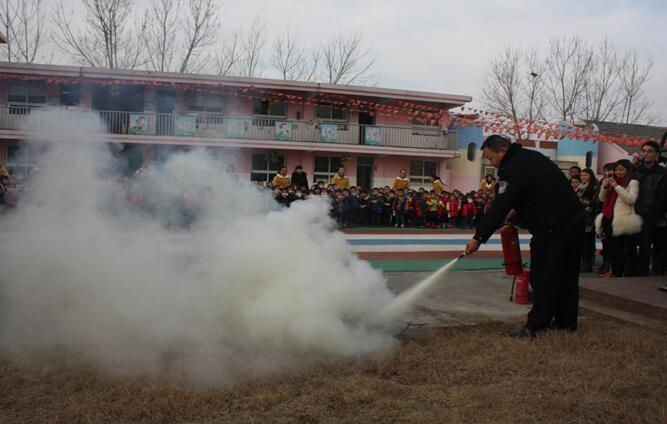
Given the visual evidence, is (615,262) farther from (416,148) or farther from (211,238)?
(416,148)

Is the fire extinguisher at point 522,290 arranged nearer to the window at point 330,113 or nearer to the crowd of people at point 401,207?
the crowd of people at point 401,207

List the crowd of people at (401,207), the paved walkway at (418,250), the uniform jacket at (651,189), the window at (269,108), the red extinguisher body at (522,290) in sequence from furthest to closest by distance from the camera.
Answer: the window at (269,108), the crowd of people at (401,207), the paved walkway at (418,250), the uniform jacket at (651,189), the red extinguisher body at (522,290)

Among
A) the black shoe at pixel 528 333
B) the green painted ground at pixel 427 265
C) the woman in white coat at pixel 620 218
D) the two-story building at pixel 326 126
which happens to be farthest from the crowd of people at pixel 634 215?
the two-story building at pixel 326 126

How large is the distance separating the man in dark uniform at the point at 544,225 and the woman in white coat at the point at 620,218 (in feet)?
11.1

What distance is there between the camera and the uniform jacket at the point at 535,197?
205 inches

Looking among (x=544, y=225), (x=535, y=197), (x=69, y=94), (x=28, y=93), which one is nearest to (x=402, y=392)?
(x=544, y=225)

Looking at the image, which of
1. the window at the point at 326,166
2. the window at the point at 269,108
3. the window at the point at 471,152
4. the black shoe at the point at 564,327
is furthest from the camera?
the window at the point at 471,152

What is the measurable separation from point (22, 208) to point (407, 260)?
6.91 m

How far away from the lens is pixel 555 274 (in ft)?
17.1

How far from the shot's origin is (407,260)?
1091 cm

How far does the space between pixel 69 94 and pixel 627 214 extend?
8.88 m

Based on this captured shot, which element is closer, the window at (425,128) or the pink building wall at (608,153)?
the window at (425,128)

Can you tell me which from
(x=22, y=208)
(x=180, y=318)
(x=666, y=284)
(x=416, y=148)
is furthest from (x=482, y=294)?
(x=416, y=148)

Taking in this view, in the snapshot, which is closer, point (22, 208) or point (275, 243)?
point (275, 243)
